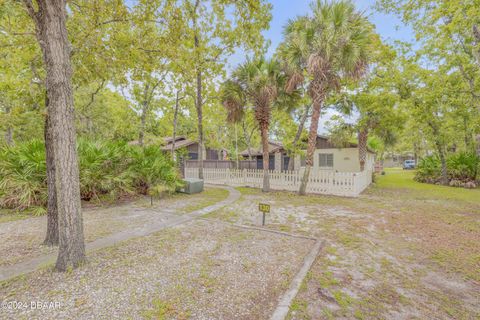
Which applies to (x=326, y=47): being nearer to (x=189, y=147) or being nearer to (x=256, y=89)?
(x=256, y=89)

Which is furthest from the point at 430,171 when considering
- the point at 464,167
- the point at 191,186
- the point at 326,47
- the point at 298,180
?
the point at 191,186

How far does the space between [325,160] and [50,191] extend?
58.8 ft

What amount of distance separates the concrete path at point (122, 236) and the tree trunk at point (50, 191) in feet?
1.76

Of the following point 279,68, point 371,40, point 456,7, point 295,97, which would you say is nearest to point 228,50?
point 279,68

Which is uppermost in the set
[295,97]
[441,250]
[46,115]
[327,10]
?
[327,10]

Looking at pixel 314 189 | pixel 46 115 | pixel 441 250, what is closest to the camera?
pixel 46 115

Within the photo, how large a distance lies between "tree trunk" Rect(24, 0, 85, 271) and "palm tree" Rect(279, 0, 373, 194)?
817cm

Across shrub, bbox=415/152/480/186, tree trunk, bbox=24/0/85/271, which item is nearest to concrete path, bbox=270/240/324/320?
tree trunk, bbox=24/0/85/271

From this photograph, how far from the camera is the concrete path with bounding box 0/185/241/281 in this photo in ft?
10.2

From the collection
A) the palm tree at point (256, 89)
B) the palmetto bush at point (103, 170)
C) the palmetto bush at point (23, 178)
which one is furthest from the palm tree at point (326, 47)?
the palmetto bush at point (23, 178)

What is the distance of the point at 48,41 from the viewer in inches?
117

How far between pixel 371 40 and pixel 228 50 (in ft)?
22.9

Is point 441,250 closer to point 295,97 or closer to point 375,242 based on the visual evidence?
point 375,242

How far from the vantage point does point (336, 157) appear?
58.1 ft
